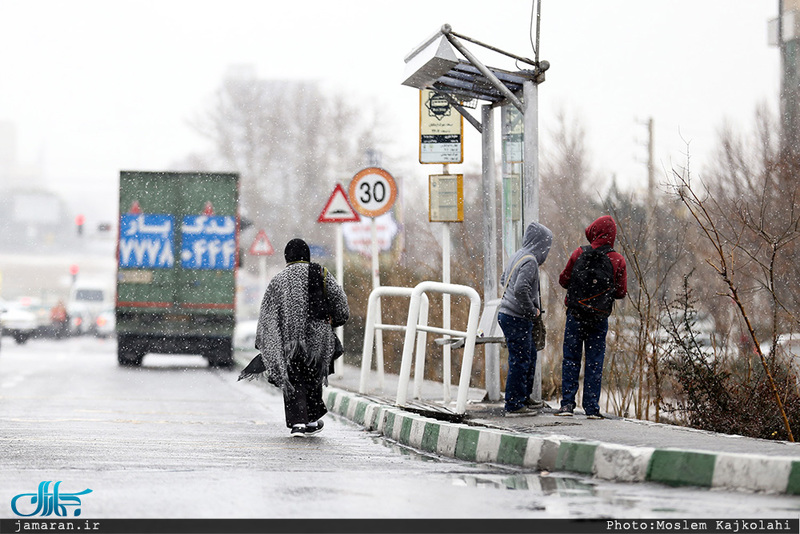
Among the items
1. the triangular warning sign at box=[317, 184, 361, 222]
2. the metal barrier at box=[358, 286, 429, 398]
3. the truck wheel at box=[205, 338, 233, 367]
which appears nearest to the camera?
the metal barrier at box=[358, 286, 429, 398]

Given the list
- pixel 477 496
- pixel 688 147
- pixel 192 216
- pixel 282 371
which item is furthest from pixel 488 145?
pixel 192 216

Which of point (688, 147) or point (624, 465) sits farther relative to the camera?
point (688, 147)

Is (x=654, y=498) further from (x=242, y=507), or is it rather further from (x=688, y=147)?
(x=688, y=147)

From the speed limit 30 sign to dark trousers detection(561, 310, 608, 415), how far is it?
5.53 m

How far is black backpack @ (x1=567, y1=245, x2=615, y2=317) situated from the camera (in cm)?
958

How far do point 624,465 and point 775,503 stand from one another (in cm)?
121

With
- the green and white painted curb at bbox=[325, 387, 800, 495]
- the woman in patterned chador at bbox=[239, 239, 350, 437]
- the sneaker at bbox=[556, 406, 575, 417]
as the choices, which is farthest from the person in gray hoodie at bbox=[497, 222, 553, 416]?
the woman in patterned chador at bbox=[239, 239, 350, 437]

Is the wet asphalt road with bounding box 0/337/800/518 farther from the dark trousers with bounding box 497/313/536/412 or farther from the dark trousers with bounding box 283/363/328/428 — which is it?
the dark trousers with bounding box 497/313/536/412

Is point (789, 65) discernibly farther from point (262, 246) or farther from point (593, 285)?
point (593, 285)

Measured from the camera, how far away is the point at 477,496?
6152 millimetres

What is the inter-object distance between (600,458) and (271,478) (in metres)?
1.98

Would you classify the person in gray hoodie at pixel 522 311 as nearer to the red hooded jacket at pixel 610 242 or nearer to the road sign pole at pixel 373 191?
the red hooded jacket at pixel 610 242

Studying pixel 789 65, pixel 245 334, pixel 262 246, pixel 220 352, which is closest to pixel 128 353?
pixel 220 352

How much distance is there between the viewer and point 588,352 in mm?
9805
